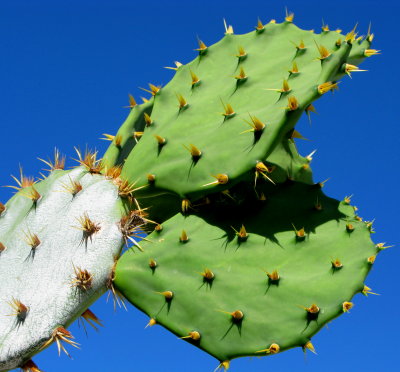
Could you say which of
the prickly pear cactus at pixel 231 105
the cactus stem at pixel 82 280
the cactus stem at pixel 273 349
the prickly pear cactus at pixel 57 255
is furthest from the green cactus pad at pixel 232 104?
the cactus stem at pixel 273 349

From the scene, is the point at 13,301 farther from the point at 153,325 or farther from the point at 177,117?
the point at 177,117

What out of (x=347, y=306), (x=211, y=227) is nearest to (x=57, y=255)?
(x=211, y=227)

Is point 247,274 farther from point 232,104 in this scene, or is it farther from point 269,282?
point 232,104

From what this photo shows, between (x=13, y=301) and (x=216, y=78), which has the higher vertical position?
(x=216, y=78)

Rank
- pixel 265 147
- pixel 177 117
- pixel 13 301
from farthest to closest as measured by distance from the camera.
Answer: pixel 177 117 → pixel 13 301 → pixel 265 147

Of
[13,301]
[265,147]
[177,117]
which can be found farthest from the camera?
[177,117]

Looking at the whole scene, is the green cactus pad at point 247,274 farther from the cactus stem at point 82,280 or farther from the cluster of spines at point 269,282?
the cactus stem at point 82,280

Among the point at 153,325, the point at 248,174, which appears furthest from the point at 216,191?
the point at 153,325
